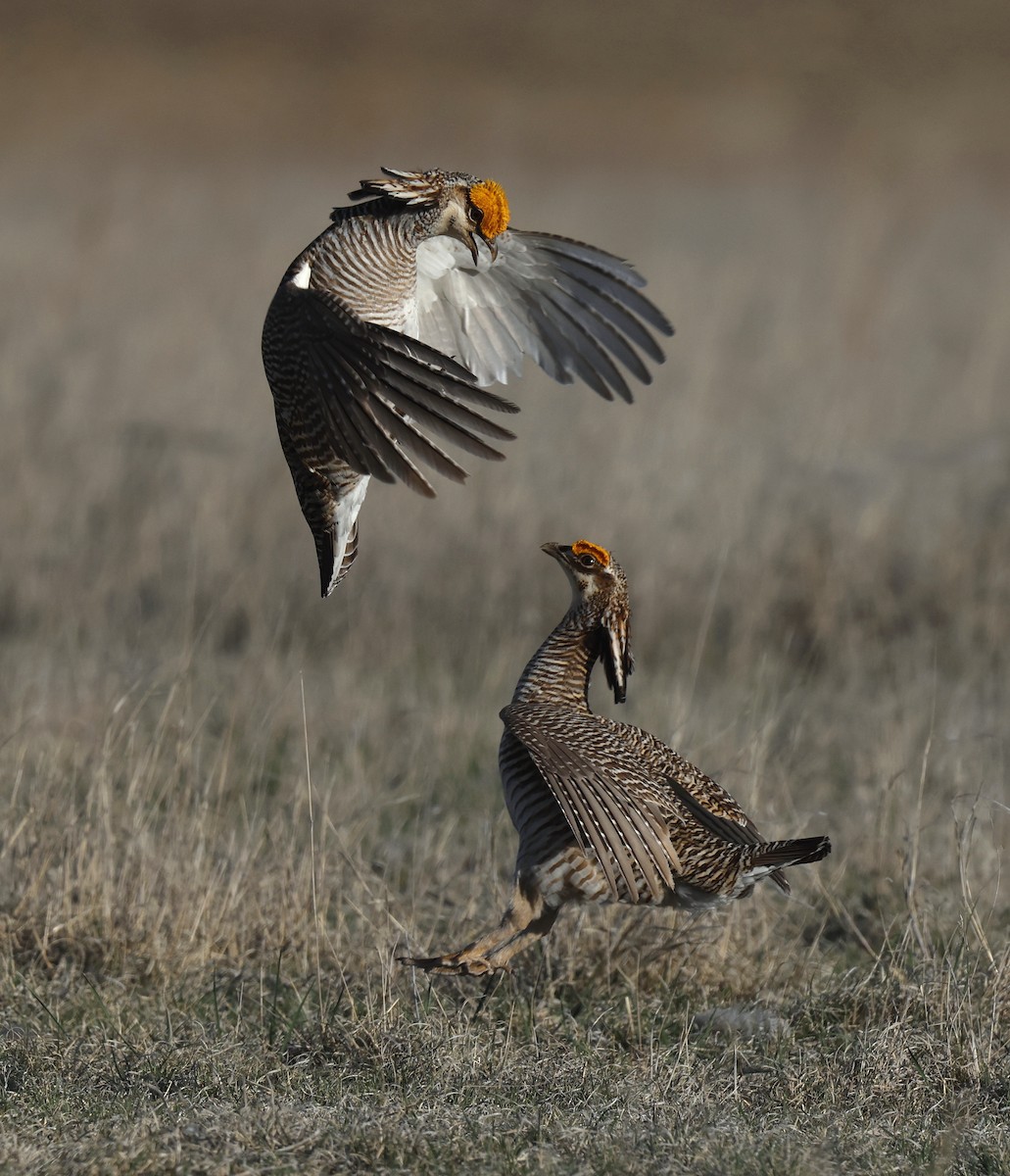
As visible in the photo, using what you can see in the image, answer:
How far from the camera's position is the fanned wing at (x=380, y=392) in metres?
3.29

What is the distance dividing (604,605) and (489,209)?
3.35ft

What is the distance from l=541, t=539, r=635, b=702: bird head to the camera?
4375 millimetres

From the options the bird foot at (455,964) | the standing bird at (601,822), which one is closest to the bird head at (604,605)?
the standing bird at (601,822)

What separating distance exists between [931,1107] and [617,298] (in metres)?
2.10

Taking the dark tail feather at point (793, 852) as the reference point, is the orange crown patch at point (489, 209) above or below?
above

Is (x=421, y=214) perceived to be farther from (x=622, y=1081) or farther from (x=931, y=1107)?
(x=931, y=1107)

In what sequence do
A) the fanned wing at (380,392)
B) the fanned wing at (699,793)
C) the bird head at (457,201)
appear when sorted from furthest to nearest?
the fanned wing at (699,793), the bird head at (457,201), the fanned wing at (380,392)

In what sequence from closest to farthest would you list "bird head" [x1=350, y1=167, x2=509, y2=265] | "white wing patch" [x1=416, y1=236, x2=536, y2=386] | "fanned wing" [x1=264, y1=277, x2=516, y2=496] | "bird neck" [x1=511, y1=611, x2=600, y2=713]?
1. "fanned wing" [x1=264, y1=277, x2=516, y2=496]
2. "bird head" [x1=350, y1=167, x2=509, y2=265]
3. "bird neck" [x1=511, y1=611, x2=600, y2=713]
4. "white wing patch" [x1=416, y1=236, x2=536, y2=386]

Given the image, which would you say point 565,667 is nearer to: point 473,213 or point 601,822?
point 601,822

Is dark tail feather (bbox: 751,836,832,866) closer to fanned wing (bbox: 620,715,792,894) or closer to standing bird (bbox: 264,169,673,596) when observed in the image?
fanned wing (bbox: 620,715,792,894)

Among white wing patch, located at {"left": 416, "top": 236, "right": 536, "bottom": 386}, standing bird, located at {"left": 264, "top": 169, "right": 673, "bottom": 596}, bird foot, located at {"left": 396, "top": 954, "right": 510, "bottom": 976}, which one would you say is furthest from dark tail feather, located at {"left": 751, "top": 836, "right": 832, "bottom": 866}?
white wing patch, located at {"left": 416, "top": 236, "right": 536, "bottom": 386}

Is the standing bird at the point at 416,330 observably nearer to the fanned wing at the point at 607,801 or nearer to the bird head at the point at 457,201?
the bird head at the point at 457,201

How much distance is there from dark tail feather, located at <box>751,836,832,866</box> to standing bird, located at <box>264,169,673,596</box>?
3.79ft

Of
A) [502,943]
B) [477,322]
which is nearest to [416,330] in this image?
[477,322]
